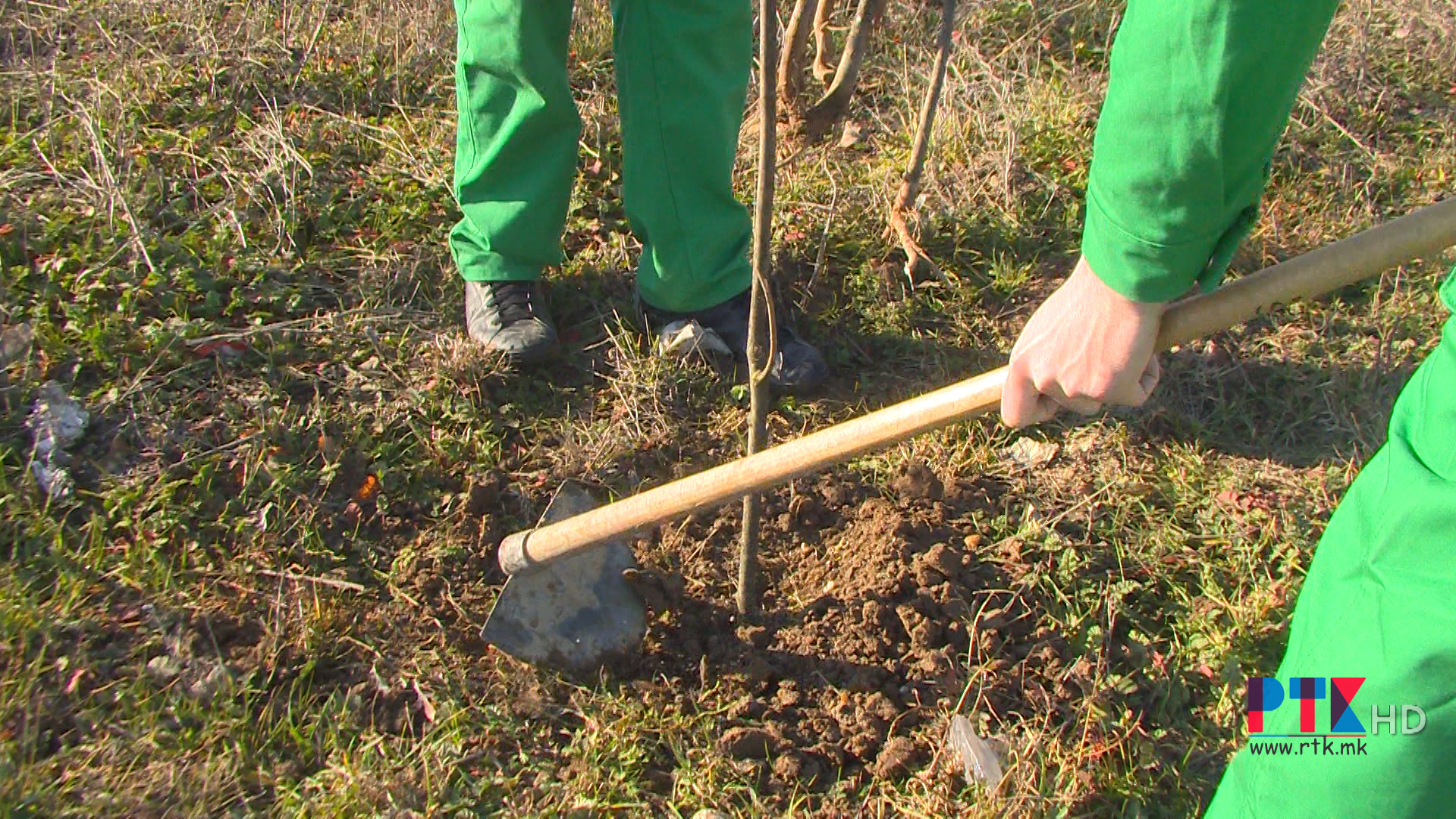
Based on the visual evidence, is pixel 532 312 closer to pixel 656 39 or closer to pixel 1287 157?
pixel 656 39

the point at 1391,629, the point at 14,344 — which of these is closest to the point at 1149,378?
the point at 1391,629

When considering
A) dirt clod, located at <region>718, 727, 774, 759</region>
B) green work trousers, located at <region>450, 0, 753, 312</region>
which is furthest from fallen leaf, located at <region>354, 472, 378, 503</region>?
dirt clod, located at <region>718, 727, 774, 759</region>

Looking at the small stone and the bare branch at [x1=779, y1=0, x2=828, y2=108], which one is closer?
the small stone

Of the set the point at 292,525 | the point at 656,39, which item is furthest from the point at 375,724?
the point at 656,39

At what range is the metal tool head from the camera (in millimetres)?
2266

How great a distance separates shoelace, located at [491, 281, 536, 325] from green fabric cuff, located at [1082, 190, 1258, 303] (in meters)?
1.76

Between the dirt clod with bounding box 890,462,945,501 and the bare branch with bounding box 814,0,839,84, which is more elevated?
the bare branch with bounding box 814,0,839,84

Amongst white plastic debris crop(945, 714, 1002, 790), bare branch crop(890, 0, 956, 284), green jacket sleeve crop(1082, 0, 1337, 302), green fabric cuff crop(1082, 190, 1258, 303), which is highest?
green jacket sleeve crop(1082, 0, 1337, 302)

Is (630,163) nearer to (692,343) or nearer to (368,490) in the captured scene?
(692,343)

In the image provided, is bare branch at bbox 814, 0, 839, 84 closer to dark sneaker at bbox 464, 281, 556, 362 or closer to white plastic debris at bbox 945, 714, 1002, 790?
dark sneaker at bbox 464, 281, 556, 362

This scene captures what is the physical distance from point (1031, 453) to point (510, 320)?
53.6 inches

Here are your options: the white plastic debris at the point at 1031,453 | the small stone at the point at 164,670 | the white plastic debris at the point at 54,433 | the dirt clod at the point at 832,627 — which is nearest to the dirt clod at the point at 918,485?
the dirt clod at the point at 832,627

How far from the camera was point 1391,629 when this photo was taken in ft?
4.09

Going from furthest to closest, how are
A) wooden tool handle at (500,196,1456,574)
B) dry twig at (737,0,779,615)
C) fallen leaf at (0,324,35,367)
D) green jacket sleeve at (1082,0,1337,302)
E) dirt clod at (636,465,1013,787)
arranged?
fallen leaf at (0,324,35,367) < dirt clod at (636,465,1013,787) < dry twig at (737,0,779,615) < wooden tool handle at (500,196,1456,574) < green jacket sleeve at (1082,0,1337,302)
